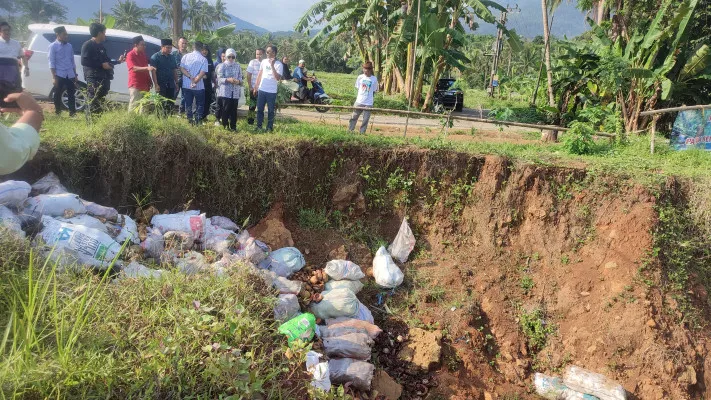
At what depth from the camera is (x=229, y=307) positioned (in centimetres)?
338

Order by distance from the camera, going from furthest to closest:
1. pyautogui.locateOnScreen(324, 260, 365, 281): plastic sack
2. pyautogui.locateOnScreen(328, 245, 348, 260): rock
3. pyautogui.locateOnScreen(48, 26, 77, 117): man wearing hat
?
pyautogui.locateOnScreen(48, 26, 77, 117): man wearing hat, pyautogui.locateOnScreen(328, 245, 348, 260): rock, pyautogui.locateOnScreen(324, 260, 365, 281): plastic sack

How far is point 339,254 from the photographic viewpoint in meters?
6.27

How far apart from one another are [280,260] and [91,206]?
2.05 m

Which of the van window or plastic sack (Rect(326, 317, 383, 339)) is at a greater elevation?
the van window

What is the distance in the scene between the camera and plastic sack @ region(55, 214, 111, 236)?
433 centimetres

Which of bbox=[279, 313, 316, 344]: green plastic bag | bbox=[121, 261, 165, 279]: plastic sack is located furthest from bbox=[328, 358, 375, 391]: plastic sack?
bbox=[121, 261, 165, 279]: plastic sack

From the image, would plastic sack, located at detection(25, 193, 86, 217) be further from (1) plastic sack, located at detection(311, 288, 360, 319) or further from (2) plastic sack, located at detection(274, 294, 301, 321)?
(1) plastic sack, located at detection(311, 288, 360, 319)

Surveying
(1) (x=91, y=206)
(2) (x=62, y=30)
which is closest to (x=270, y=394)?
(1) (x=91, y=206)

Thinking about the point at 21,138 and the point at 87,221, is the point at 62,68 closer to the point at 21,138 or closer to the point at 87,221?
the point at 87,221

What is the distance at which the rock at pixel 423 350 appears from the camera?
527cm

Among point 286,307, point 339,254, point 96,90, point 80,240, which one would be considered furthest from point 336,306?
point 96,90

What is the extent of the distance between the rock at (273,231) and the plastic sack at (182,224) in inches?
37.2

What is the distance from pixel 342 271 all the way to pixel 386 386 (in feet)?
4.75

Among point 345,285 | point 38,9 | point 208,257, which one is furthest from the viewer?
point 38,9
